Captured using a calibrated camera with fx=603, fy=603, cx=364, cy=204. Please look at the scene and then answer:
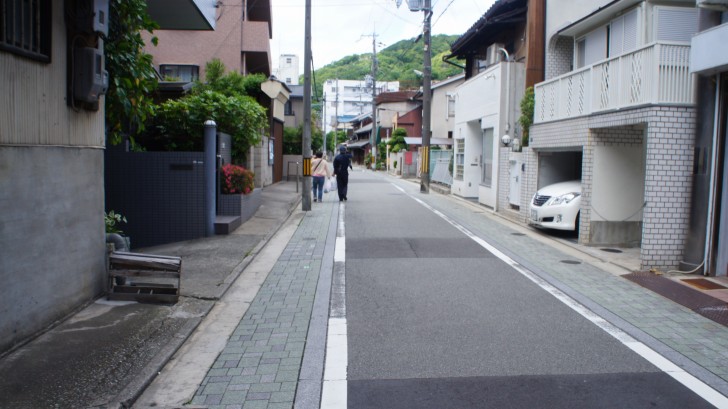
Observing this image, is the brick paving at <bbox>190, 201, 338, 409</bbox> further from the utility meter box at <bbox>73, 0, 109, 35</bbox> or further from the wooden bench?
the utility meter box at <bbox>73, 0, 109, 35</bbox>

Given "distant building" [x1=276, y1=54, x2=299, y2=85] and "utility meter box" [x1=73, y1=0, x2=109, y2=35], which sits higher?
"distant building" [x1=276, y1=54, x2=299, y2=85]

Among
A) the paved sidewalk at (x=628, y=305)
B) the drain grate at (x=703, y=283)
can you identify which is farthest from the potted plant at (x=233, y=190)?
the drain grate at (x=703, y=283)

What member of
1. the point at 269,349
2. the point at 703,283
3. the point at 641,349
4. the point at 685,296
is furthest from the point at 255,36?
the point at 641,349

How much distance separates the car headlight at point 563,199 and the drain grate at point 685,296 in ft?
13.1

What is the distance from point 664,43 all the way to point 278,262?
745cm

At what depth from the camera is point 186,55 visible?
23.9m

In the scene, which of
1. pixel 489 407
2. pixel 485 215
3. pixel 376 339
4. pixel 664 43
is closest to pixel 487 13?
pixel 485 215

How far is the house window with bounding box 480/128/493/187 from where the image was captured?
21438mm

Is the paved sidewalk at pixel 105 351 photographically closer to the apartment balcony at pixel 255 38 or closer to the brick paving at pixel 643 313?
the brick paving at pixel 643 313

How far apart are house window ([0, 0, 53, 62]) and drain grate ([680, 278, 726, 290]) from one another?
8.97 meters

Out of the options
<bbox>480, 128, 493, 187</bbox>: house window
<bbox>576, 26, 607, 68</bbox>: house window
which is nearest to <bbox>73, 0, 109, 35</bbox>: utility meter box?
<bbox>576, 26, 607, 68</bbox>: house window

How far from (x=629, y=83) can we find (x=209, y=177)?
325 inches

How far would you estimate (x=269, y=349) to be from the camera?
5.87 meters

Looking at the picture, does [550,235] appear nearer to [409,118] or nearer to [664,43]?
[664,43]
